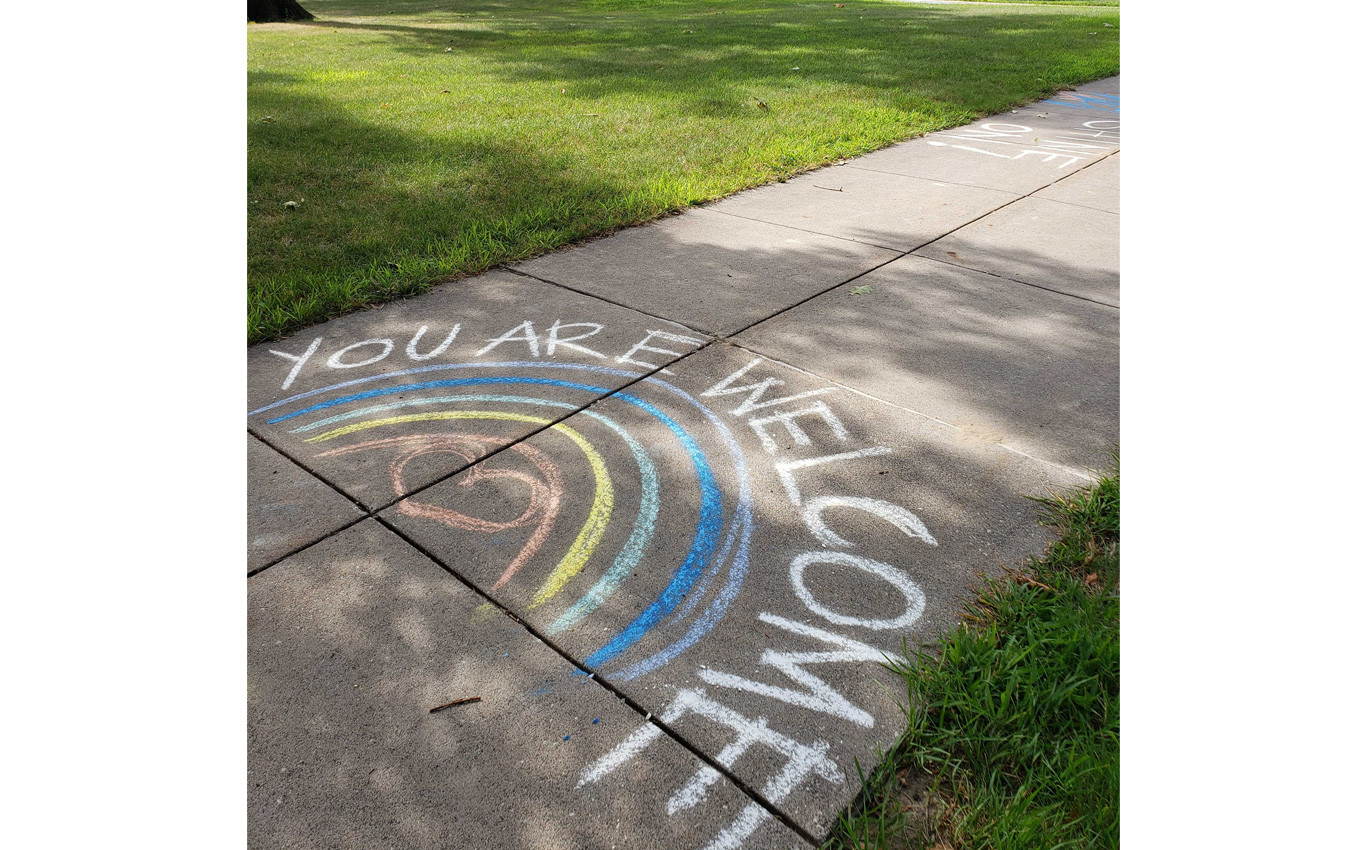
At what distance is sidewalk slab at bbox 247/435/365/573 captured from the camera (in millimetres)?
2710

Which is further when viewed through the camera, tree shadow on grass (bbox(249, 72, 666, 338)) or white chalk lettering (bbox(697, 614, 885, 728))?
tree shadow on grass (bbox(249, 72, 666, 338))

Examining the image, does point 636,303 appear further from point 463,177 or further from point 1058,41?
point 1058,41

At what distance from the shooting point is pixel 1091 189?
6.52 m

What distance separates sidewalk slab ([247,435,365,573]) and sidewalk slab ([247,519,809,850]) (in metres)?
0.15

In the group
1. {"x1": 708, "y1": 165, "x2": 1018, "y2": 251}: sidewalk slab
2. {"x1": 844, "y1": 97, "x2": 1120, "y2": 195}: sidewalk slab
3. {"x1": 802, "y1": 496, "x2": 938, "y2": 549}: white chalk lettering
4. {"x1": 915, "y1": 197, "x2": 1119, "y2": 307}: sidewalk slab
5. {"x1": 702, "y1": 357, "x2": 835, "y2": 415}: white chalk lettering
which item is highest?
{"x1": 844, "y1": 97, "x2": 1120, "y2": 195}: sidewalk slab

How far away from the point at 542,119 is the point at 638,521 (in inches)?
244

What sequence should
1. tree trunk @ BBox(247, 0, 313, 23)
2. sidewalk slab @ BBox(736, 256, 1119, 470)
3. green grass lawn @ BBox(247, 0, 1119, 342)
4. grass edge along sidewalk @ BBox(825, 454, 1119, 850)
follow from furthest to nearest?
1. tree trunk @ BBox(247, 0, 313, 23)
2. green grass lawn @ BBox(247, 0, 1119, 342)
3. sidewalk slab @ BBox(736, 256, 1119, 470)
4. grass edge along sidewalk @ BBox(825, 454, 1119, 850)

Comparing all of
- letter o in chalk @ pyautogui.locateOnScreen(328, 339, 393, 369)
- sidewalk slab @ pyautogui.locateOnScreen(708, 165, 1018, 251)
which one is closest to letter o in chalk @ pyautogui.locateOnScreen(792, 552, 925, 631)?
letter o in chalk @ pyautogui.locateOnScreen(328, 339, 393, 369)

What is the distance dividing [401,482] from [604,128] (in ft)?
18.3

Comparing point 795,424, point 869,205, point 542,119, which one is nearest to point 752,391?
point 795,424

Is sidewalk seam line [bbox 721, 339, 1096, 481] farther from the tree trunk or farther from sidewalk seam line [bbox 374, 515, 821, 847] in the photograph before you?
the tree trunk

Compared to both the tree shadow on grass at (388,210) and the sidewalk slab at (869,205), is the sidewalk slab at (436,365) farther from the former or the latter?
the sidewalk slab at (869,205)

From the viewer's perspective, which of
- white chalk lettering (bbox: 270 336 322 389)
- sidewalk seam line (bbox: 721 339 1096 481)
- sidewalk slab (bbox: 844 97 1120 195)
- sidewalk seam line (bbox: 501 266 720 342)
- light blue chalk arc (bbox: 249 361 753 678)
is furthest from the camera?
sidewalk slab (bbox: 844 97 1120 195)

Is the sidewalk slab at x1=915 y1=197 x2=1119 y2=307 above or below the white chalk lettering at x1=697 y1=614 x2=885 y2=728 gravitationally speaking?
above
